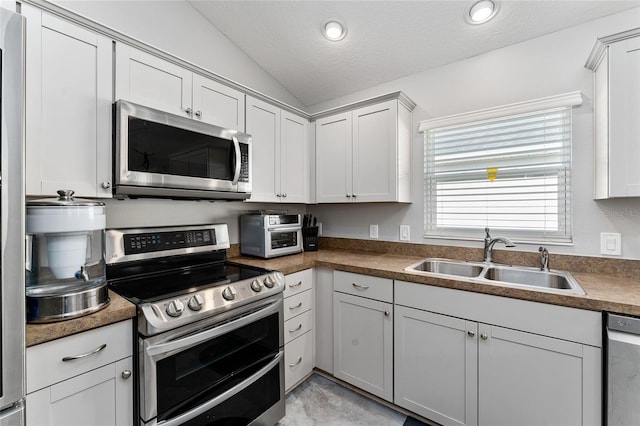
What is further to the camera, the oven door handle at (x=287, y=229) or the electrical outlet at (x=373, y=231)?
the electrical outlet at (x=373, y=231)

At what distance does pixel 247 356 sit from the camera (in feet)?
5.09

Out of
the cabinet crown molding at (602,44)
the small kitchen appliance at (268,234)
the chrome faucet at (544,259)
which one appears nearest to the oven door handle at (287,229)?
the small kitchen appliance at (268,234)

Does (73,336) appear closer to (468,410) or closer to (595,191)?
(468,410)

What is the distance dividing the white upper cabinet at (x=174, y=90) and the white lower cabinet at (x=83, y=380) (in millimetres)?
1164

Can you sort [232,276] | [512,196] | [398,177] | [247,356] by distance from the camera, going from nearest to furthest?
[247,356], [232,276], [512,196], [398,177]

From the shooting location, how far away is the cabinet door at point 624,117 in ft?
4.64

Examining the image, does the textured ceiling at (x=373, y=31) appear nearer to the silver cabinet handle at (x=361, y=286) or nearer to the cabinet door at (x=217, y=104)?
the cabinet door at (x=217, y=104)

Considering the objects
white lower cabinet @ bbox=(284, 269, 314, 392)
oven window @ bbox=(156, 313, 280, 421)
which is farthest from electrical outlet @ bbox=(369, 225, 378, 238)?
oven window @ bbox=(156, 313, 280, 421)

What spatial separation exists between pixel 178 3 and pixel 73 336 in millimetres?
2205

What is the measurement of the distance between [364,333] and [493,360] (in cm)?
75

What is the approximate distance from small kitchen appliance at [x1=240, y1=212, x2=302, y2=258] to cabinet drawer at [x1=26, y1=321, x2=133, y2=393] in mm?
1128

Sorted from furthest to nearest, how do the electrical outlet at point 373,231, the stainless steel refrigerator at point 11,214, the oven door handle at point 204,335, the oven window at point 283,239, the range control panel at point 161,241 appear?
the electrical outlet at point 373,231
the oven window at point 283,239
the range control panel at point 161,241
the oven door handle at point 204,335
the stainless steel refrigerator at point 11,214

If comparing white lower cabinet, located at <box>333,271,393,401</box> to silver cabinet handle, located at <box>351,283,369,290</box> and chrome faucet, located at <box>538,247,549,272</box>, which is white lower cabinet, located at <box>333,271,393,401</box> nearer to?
silver cabinet handle, located at <box>351,283,369,290</box>

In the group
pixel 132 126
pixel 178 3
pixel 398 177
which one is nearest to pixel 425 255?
pixel 398 177
